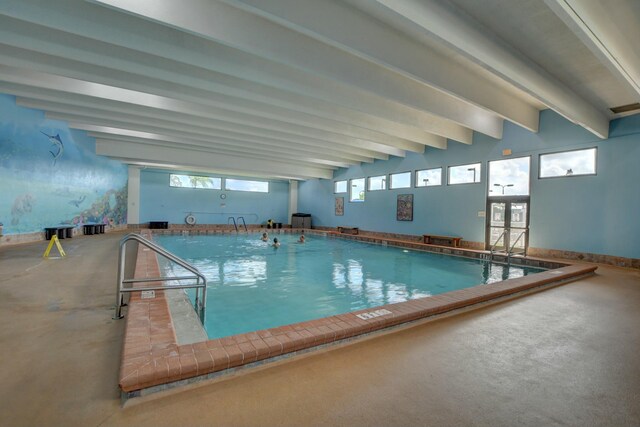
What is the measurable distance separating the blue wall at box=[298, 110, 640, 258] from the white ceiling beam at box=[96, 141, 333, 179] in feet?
18.8

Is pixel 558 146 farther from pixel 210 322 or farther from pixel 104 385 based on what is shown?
pixel 104 385

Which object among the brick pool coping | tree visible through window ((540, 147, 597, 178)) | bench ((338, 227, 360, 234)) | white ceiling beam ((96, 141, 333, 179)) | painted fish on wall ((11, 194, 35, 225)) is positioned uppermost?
white ceiling beam ((96, 141, 333, 179))

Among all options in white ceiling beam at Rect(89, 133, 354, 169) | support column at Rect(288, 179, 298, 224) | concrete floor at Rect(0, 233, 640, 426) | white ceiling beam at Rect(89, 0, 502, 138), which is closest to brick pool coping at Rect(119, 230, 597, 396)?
concrete floor at Rect(0, 233, 640, 426)

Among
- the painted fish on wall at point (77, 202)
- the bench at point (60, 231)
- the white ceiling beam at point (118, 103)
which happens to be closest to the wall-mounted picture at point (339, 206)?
the white ceiling beam at point (118, 103)

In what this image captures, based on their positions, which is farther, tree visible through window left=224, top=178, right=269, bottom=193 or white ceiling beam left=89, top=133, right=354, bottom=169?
tree visible through window left=224, top=178, right=269, bottom=193

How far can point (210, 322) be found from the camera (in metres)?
3.26

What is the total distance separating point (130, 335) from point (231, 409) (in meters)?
0.99

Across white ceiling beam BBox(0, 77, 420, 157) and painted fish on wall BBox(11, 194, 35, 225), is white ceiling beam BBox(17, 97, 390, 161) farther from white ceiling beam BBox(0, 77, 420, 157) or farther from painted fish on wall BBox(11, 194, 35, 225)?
painted fish on wall BBox(11, 194, 35, 225)

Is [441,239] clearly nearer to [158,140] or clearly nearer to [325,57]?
[325,57]

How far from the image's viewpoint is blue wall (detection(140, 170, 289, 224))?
44.6 feet

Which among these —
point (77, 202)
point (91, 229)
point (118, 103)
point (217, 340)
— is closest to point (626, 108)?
point (217, 340)

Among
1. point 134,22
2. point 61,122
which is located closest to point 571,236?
point 134,22

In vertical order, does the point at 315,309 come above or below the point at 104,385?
below

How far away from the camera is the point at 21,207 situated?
258 inches
